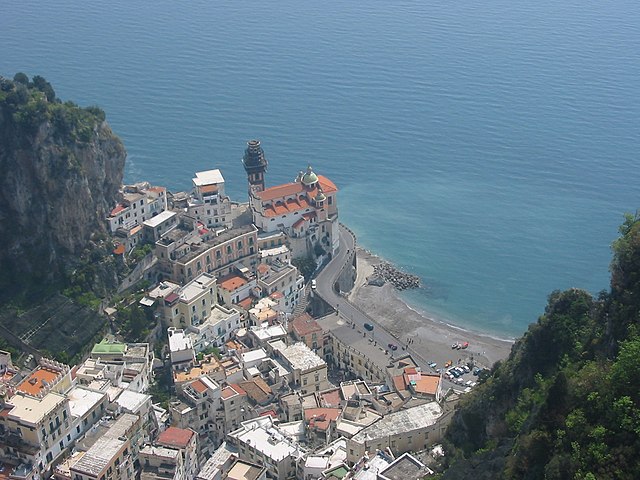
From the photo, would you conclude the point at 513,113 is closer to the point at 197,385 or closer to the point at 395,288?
the point at 395,288

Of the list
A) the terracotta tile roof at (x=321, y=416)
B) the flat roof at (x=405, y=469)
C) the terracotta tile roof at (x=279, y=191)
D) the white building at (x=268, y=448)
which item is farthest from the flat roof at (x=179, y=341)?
the flat roof at (x=405, y=469)

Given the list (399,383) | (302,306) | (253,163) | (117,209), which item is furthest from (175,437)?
(253,163)

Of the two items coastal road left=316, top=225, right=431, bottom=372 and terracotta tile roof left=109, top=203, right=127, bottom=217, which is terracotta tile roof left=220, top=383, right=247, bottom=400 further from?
terracotta tile roof left=109, top=203, right=127, bottom=217

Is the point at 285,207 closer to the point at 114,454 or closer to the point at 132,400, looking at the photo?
the point at 132,400

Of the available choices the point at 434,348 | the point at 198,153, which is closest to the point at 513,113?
the point at 198,153

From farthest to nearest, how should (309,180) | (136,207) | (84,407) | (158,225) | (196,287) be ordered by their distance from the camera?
1. (309,180)
2. (136,207)
3. (158,225)
4. (196,287)
5. (84,407)

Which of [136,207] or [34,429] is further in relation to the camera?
[136,207]

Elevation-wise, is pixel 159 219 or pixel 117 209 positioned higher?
pixel 117 209
